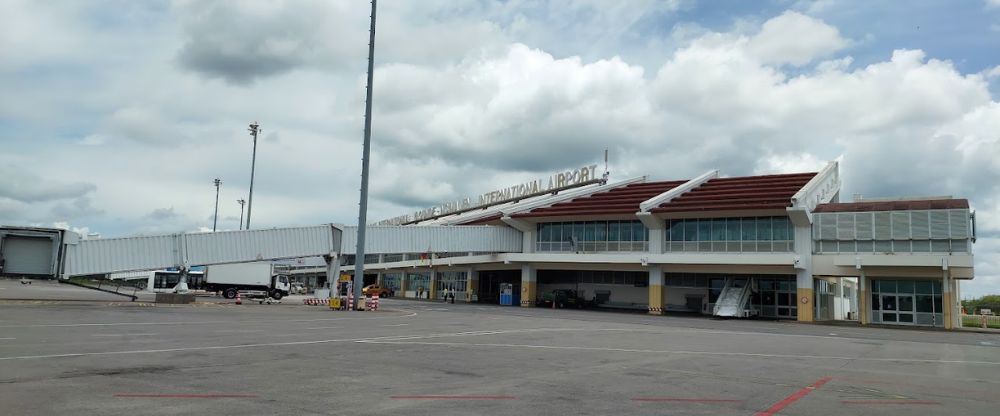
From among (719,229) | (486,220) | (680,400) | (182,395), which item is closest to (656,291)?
(719,229)

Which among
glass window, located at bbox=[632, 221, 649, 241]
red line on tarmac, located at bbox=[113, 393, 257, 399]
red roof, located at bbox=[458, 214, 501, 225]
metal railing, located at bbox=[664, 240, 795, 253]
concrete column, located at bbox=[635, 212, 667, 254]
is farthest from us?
red roof, located at bbox=[458, 214, 501, 225]

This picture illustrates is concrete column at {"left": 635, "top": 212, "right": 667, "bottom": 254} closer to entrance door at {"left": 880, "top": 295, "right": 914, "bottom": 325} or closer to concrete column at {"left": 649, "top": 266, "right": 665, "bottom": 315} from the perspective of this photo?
concrete column at {"left": 649, "top": 266, "right": 665, "bottom": 315}

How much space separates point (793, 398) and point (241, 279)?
53.7m

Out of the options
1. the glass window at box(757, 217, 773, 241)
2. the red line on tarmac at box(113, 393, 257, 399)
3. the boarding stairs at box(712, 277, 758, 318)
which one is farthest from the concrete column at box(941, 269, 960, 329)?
the red line on tarmac at box(113, 393, 257, 399)

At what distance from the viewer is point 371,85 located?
1574 inches

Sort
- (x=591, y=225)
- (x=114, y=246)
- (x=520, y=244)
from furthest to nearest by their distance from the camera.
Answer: (x=520, y=244), (x=591, y=225), (x=114, y=246)

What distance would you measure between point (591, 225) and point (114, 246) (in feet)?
111

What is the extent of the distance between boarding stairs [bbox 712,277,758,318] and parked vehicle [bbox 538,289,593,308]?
12352mm

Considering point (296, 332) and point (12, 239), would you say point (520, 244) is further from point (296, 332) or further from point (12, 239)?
point (12, 239)

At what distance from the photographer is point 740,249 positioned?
158 feet

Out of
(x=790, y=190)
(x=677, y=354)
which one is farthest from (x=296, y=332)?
(x=790, y=190)

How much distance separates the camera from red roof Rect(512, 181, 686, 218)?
174 ft

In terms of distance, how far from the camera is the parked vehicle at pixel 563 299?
58719 millimetres

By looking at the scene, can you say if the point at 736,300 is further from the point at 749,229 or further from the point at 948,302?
the point at 948,302
